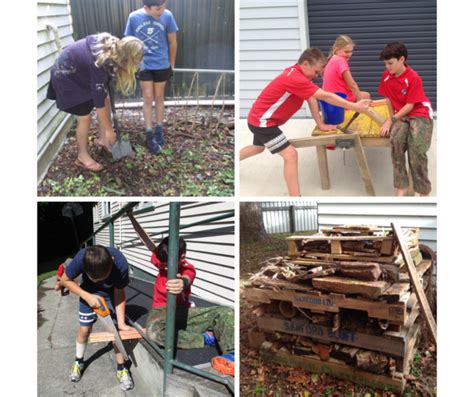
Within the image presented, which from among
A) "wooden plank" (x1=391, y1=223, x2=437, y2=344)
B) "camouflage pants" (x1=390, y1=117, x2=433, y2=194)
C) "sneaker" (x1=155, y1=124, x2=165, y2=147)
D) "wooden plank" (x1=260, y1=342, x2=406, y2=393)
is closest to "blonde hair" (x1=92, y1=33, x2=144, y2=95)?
"sneaker" (x1=155, y1=124, x2=165, y2=147)

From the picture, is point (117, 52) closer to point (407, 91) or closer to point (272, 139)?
point (272, 139)

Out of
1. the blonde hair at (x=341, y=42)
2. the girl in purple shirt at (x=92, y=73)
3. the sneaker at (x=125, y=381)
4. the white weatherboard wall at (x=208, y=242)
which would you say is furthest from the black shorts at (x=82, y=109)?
the sneaker at (x=125, y=381)

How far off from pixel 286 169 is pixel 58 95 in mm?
1561

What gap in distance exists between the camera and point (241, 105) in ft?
10.7

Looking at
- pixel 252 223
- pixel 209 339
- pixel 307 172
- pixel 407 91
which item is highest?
pixel 407 91

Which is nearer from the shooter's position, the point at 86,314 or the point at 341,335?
the point at 341,335

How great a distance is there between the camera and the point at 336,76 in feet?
10.5

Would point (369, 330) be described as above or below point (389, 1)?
below

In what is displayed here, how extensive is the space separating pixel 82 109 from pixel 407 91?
2089 millimetres

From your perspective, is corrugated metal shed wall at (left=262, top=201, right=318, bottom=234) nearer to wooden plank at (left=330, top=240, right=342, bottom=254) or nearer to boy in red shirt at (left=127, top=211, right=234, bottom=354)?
wooden plank at (left=330, top=240, right=342, bottom=254)

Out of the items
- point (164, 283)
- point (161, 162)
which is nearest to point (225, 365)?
point (164, 283)

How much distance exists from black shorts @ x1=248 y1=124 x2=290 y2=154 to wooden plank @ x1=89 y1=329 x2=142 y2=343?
1.51 meters
